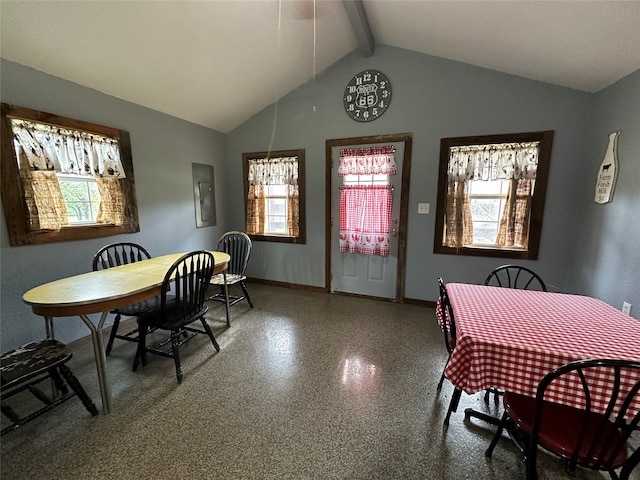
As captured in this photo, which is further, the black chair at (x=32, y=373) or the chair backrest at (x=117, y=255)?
the chair backrest at (x=117, y=255)

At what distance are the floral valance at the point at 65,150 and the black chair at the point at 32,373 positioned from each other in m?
1.40

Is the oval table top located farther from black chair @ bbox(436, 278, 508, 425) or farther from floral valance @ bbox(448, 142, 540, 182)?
floral valance @ bbox(448, 142, 540, 182)

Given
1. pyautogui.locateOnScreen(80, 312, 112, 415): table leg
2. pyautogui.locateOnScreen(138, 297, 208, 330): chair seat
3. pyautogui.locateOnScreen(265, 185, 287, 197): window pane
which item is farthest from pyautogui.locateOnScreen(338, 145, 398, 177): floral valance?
pyautogui.locateOnScreen(80, 312, 112, 415): table leg

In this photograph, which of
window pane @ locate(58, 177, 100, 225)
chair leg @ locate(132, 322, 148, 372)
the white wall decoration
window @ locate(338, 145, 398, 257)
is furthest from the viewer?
window @ locate(338, 145, 398, 257)

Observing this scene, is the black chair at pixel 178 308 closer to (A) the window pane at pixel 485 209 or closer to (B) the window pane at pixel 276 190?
(B) the window pane at pixel 276 190

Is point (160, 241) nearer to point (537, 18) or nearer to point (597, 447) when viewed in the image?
point (597, 447)

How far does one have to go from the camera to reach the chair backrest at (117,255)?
235 cm

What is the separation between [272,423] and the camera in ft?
5.24

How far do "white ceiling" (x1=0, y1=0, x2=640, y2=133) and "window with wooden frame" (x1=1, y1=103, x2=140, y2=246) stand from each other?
43 cm

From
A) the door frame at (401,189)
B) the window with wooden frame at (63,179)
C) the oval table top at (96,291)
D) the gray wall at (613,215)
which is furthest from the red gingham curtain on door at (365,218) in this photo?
the window with wooden frame at (63,179)

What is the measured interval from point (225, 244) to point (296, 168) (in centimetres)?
139

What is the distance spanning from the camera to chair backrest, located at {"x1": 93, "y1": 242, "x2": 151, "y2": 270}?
235cm

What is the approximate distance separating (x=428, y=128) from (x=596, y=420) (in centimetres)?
272

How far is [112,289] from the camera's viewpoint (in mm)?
1750
